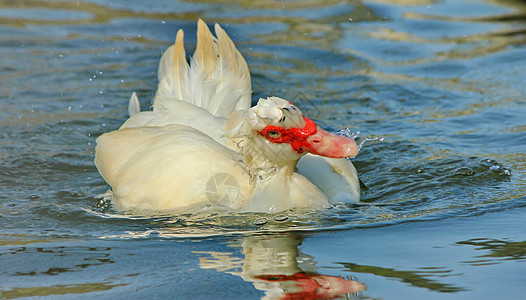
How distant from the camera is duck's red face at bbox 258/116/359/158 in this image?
148 inches

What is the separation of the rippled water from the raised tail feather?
3.06 ft

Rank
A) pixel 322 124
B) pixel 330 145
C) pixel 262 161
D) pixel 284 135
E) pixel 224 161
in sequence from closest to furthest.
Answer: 1. pixel 330 145
2. pixel 284 135
3. pixel 262 161
4. pixel 224 161
5. pixel 322 124

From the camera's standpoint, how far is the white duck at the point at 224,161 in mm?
3887

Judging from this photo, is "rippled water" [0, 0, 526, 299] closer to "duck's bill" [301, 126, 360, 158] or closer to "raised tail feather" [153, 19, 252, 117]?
"duck's bill" [301, 126, 360, 158]

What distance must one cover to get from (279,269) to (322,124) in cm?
333

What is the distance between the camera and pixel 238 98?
520cm

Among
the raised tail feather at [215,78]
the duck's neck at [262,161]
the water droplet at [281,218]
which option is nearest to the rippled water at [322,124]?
the water droplet at [281,218]

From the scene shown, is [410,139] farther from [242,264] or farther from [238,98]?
[242,264]

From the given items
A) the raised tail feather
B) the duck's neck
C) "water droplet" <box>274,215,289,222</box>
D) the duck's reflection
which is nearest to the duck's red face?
the duck's neck

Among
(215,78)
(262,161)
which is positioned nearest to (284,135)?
(262,161)

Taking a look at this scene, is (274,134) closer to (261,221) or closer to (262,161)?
(262,161)

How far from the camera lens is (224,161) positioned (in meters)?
4.19

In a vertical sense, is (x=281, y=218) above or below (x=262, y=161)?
below

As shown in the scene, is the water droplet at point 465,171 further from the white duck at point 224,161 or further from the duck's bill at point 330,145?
the duck's bill at point 330,145
